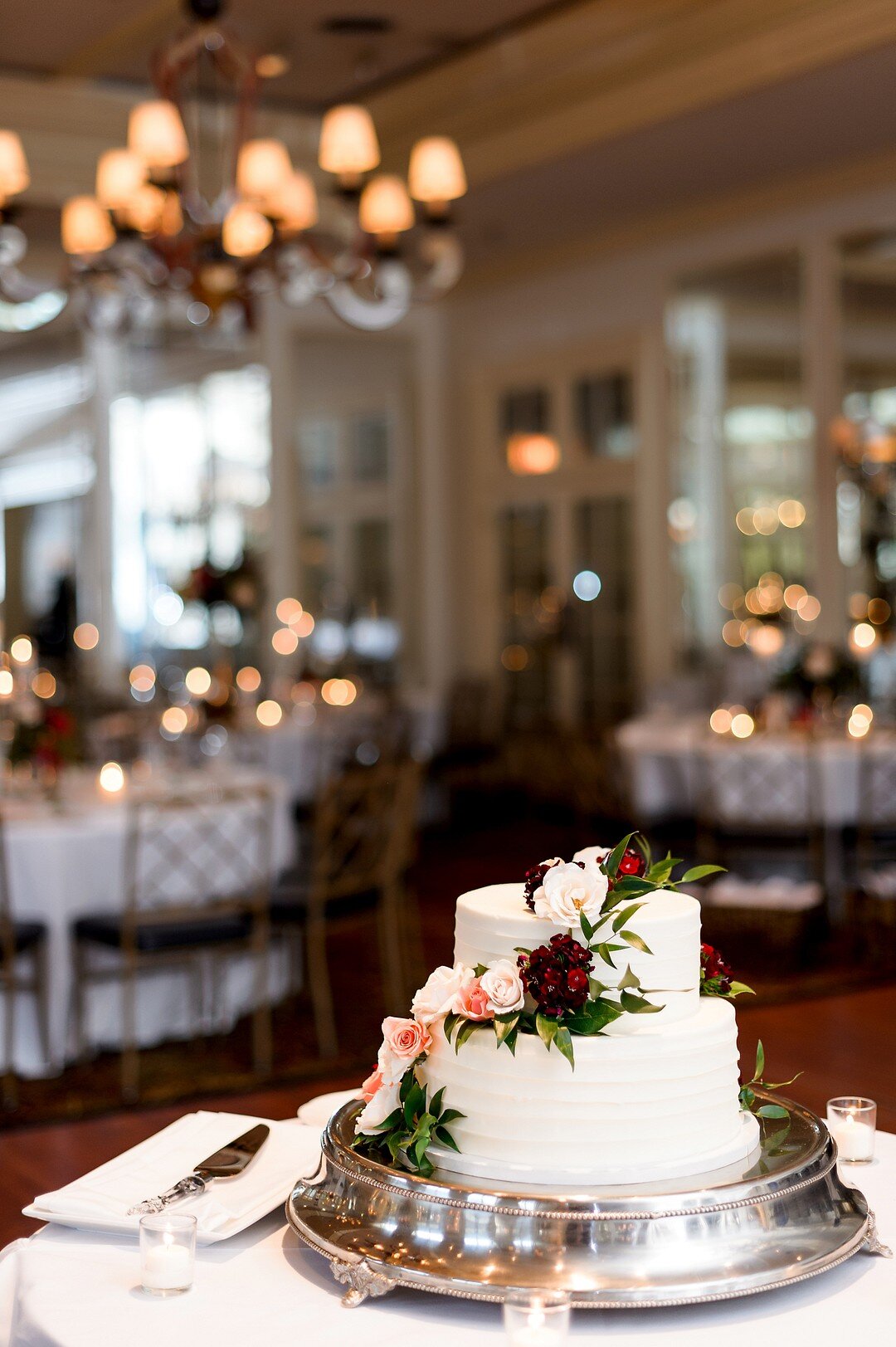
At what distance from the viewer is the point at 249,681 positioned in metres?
10.4

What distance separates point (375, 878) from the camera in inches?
212

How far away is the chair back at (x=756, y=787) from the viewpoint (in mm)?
6473

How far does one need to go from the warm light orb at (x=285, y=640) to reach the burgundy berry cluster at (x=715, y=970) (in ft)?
29.7

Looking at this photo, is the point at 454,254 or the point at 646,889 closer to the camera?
the point at 646,889

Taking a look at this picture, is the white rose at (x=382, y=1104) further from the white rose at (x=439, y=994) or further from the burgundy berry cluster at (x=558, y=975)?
the burgundy berry cluster at (x=558, y=975)

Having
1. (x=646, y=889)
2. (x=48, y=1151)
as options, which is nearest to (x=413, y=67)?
(x=48, y=1151)

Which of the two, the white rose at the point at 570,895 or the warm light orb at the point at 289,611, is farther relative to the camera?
the warm light orb at the point at 289,611

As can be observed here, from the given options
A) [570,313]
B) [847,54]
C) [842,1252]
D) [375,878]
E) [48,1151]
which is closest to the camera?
[842,1252]

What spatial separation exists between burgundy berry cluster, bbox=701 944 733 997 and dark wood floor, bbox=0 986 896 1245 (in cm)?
156

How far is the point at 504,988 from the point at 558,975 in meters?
0.06

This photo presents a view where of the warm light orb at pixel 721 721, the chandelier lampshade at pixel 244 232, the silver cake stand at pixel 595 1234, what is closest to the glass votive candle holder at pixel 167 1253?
the silver cake stand at pixel 595 1234

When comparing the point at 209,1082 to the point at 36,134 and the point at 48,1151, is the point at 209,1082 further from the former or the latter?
the point at 36,134

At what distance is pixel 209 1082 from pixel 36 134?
6626mm

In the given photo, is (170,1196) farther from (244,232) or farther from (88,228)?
(88,228)
